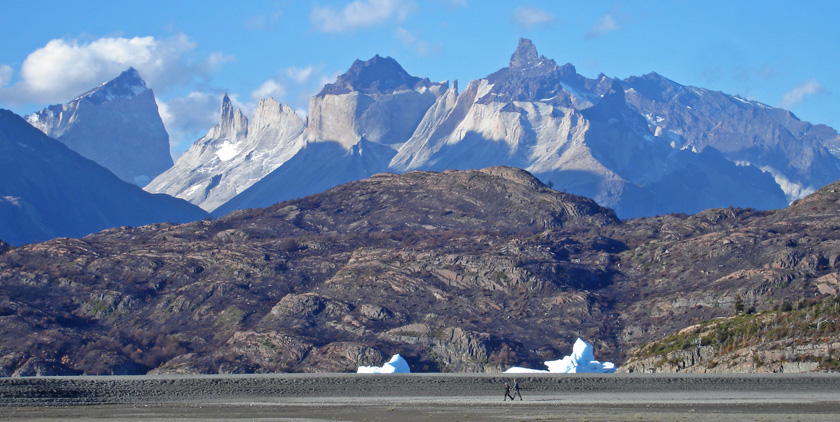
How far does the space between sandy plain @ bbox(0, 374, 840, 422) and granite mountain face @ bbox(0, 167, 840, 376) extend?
50272 millimetres

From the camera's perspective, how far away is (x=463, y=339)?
133 m

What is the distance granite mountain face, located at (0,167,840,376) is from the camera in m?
133

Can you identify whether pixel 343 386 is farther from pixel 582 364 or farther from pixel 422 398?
pixel 582 364

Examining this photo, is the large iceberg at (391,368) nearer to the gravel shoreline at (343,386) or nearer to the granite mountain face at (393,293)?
the gravel shoreline at (343,386)

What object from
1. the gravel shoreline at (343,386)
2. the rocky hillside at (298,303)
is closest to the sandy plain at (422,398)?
the gravel shoreline at (343,386)

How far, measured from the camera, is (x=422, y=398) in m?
71.7

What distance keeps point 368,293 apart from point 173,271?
125ft

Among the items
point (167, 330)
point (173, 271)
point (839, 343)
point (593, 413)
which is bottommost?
point (593, 413)

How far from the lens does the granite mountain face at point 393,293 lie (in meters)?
133

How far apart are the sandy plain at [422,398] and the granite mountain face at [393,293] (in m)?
50.3

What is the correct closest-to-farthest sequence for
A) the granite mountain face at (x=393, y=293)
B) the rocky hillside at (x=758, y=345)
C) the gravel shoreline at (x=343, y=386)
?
the gravel shoreline at (x=343, y=386)
the rocky hillside at (x=758, y=345)
the granite mountain face at (x=393, y=293)

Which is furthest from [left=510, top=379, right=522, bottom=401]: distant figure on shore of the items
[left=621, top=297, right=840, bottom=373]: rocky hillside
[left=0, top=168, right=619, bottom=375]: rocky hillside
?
[left=0, top=168, right=619, bottom=375]: rocky hillside

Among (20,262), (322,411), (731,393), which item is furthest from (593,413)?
(20,262)

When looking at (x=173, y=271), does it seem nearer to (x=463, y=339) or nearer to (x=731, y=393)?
(x=463, y=339)
